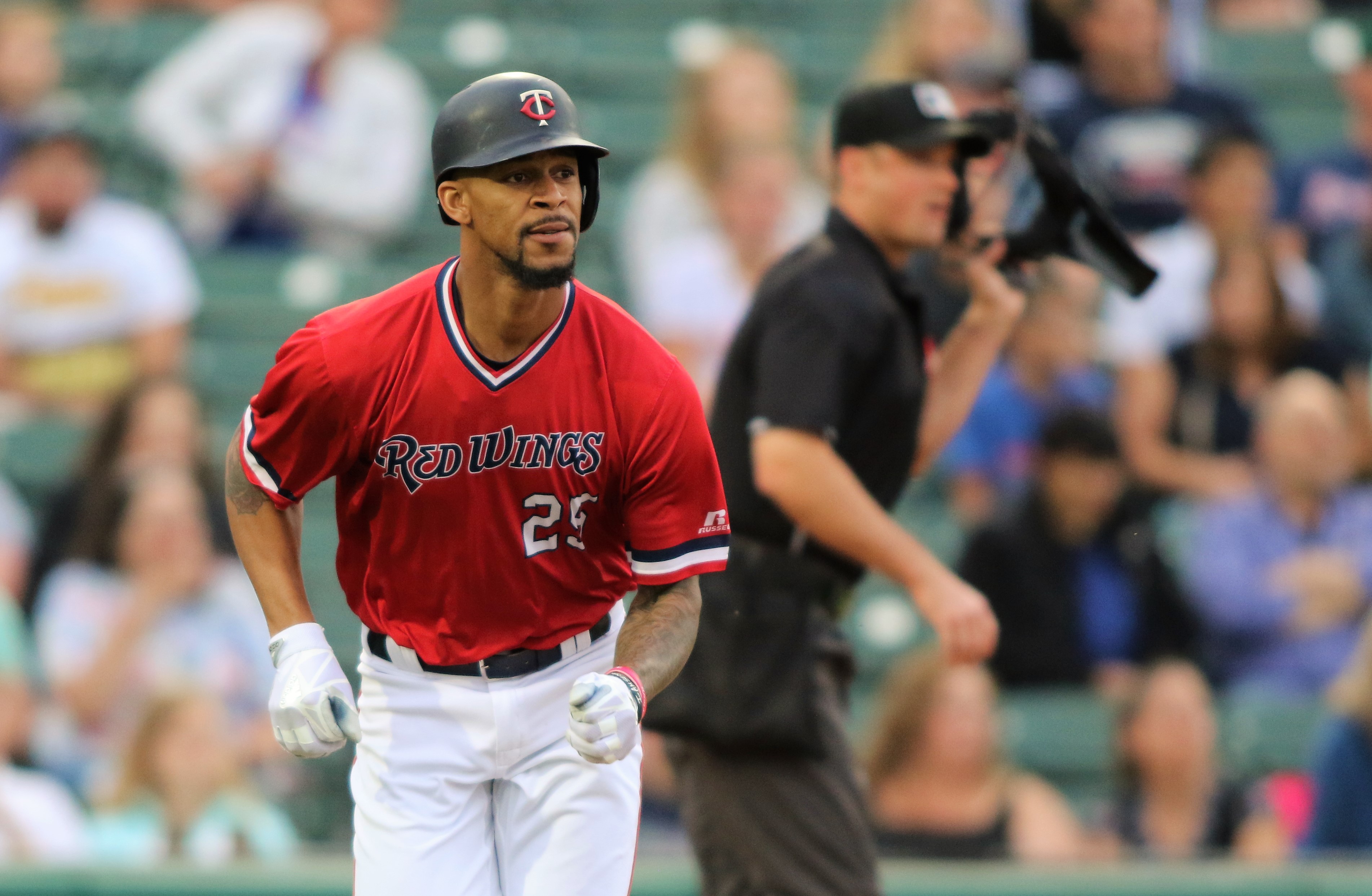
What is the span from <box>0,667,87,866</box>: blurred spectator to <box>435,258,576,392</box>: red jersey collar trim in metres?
3.01

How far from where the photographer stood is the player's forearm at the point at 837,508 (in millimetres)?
3717

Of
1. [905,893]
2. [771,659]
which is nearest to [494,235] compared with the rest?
[771,659]

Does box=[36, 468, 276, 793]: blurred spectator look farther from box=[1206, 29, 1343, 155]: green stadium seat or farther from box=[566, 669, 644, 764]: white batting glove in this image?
box=[1206, 29, 1343, 155]: green stadium seat

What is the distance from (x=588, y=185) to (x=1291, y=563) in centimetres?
404

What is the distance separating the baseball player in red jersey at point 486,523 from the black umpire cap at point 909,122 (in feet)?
3.44

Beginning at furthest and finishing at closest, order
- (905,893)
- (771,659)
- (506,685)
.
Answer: (905,893) < (771,659) < (506,685)

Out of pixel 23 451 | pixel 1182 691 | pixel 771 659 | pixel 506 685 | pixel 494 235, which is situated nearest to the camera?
pixel 494 235

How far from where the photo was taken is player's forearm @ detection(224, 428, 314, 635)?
10.1ft

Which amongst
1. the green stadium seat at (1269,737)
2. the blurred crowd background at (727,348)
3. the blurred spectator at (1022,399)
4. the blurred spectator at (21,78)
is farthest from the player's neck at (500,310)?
the blurred spectator at (21,78)

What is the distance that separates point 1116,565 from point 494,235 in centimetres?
377

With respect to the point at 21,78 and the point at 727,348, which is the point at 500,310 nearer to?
the point at 727,348

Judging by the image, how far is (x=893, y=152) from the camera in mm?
3986

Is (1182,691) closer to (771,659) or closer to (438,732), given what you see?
(771,659)

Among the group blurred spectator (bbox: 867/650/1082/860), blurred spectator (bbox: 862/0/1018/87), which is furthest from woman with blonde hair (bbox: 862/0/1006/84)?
blurred spectator (bbox: 867/650/1082/860)
